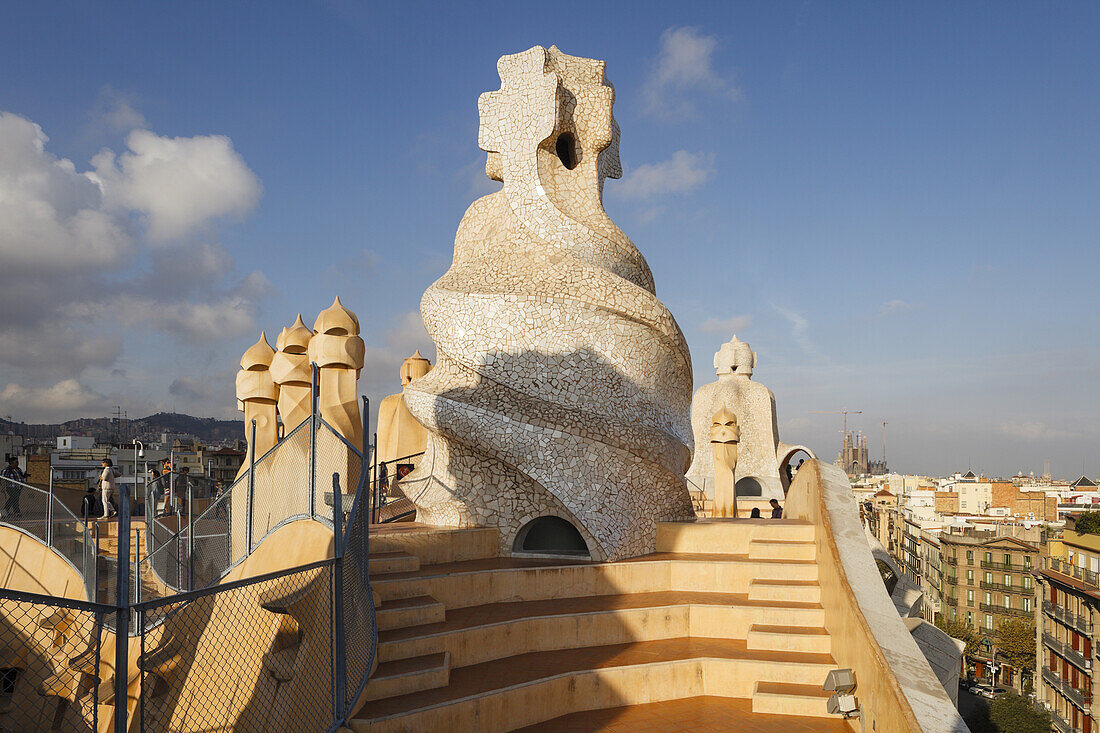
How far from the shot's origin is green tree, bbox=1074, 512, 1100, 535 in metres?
32.5

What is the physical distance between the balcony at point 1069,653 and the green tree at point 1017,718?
2.51 metres

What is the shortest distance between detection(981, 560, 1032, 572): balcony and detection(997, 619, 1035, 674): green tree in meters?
4.44

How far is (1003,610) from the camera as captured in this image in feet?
156

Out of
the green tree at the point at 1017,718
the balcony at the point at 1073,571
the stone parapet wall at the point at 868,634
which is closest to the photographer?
the stone parapet wall at the point at 868,634

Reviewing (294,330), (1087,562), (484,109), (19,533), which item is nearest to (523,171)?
(484,109)

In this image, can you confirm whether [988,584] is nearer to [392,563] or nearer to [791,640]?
[791,640]

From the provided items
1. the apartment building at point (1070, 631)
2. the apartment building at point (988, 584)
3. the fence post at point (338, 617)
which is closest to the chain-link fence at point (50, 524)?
the fence post at point (338, 617)

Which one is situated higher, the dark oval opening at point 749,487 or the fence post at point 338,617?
the fence post at point 338,617

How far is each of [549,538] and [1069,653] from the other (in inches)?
1326

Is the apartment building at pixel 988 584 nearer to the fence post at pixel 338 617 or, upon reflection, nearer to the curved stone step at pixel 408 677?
the curved stone step at pixel 408 677

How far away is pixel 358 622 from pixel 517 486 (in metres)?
4.27

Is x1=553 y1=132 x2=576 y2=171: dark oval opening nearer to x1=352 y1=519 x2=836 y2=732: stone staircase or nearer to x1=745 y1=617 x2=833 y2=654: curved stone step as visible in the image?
x1=352 y1=519 x2=836 y2=732: stone staircase

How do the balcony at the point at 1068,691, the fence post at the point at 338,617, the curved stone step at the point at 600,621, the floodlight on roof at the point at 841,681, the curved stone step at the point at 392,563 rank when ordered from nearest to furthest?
the fence post at the point at 338,617
the floodlight on roof at the point at 841,681
the curved stone step at the point at 600,621
the curved stone step at the point at 392,563
the balcony at the point at 1068,691

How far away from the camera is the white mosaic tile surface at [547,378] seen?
937 centimetres
